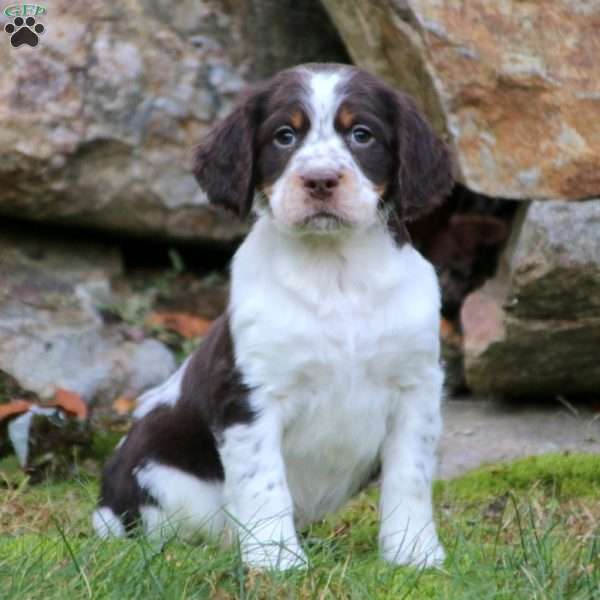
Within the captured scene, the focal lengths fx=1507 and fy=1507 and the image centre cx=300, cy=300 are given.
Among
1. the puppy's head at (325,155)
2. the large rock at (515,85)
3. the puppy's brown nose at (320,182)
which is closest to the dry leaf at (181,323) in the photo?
the large rock at (515,85)

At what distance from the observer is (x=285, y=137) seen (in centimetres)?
452

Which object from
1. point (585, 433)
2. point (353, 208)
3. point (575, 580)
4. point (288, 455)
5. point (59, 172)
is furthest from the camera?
point (59, 172)

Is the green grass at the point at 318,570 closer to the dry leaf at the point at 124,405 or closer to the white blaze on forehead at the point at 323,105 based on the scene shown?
the white blaze on forehead at the point at 323,105

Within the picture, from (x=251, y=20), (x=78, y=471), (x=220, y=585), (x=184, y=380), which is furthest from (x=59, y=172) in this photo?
(x=220, y=585)

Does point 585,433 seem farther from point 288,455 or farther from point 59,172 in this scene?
point 59,172

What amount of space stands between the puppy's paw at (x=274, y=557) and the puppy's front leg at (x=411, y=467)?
0.42m

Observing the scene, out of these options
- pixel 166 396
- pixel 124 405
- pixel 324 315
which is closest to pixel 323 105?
pixel 324 315

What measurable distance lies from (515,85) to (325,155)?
6.22 feet

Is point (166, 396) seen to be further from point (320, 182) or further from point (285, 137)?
point (320, 182)

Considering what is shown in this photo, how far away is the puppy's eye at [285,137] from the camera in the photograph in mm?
4492

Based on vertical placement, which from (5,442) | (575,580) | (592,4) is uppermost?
(592,4)

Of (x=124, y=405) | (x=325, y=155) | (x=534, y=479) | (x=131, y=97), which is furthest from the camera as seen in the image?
(x=131, y=97)

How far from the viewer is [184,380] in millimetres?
5070

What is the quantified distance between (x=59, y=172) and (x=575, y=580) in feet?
12.9
